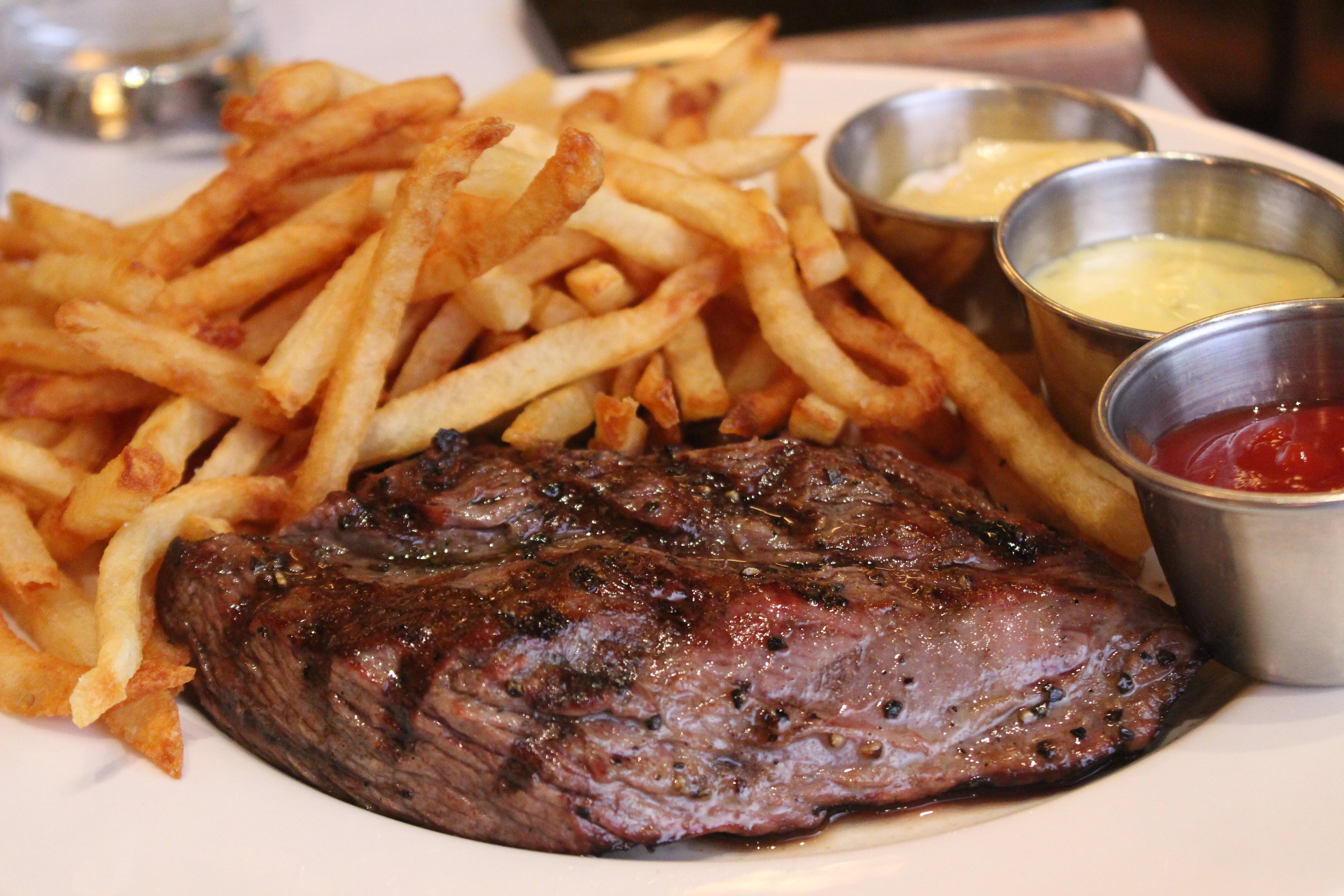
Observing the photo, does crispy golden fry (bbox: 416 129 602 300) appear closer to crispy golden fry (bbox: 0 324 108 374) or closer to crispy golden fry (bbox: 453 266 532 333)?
crispy golden fry (bbox: 453 266 532 333)

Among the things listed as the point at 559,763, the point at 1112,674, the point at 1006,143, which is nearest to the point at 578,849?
the point at 559,763

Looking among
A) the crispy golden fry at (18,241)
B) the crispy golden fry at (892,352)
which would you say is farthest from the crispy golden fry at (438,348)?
the crispy golden fry at (18,241)

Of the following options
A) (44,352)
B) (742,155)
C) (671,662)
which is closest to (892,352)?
(742,155)

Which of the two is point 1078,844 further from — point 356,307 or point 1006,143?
point 1006,143

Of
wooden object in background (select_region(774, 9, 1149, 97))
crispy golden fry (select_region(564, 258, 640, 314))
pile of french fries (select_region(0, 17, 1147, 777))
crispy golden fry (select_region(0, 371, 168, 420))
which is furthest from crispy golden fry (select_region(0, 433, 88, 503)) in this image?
wooden object in background (select_region(774, 9, 1149, 97))

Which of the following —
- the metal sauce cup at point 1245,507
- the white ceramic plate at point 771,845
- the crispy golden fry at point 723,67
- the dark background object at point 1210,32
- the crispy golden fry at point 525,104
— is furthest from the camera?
the dark background object at point 1210,32

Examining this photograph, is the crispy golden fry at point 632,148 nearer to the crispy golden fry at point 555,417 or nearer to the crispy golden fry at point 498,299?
the crispy golden fry at point 498,299

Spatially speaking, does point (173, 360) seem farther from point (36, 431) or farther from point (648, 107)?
point (648, 107)
